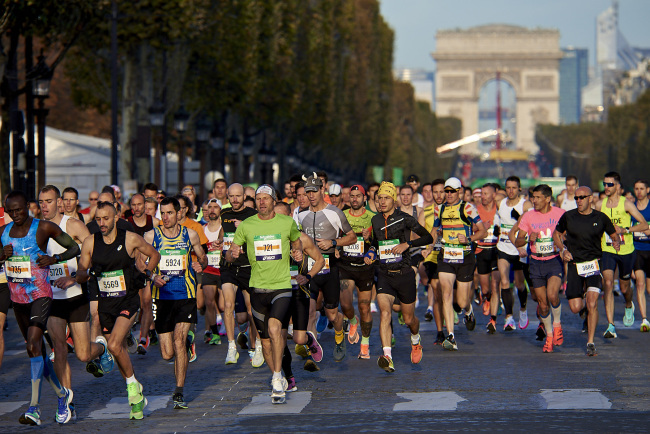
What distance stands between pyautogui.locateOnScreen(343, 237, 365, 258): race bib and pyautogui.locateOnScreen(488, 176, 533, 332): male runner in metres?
3.57

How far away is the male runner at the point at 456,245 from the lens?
1609 cm

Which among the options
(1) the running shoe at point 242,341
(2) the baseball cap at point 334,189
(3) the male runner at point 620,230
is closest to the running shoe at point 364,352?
(1) the running shoe at point 242,341

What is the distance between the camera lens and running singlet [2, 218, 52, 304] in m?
11.1

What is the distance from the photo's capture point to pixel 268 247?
1173 centimetres

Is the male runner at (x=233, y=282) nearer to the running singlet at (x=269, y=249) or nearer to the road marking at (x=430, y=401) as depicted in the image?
the running singlet at (x=269, y=249)

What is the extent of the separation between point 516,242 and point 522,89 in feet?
571

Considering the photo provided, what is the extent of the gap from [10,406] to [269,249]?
258 cm

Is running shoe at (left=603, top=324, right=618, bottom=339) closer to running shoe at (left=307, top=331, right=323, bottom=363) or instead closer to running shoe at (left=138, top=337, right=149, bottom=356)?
running shoe at (left=307, top=331, right=323, bottom=363)

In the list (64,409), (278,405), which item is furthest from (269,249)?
(64,409)

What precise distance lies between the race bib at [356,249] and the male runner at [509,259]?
3.57 metres

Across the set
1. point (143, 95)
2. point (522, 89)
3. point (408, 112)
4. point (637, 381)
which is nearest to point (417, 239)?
point (637, 381)

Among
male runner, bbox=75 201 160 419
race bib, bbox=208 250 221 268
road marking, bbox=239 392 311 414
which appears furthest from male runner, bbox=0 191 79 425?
race bib, bbox=208 250 221 268

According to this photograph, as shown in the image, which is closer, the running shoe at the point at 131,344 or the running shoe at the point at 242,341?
the running shoe at the point at 131,344

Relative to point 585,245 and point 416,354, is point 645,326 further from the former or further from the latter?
point 416,354
